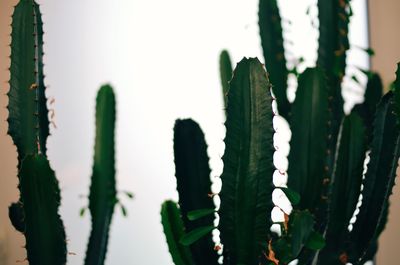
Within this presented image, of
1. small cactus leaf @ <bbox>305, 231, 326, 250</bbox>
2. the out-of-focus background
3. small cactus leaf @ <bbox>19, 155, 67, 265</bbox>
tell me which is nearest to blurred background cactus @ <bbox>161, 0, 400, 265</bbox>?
small cactus leaf @ <bbox>305, 231, 326, 250</bbox>

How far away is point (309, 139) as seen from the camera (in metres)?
0.81

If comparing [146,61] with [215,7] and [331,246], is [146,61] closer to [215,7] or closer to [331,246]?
[215,7]

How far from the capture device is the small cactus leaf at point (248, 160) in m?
0.64

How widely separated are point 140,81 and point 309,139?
2.78 feet

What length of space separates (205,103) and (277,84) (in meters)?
0.52

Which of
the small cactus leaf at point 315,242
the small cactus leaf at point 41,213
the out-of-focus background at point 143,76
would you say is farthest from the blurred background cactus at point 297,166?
the out-of-focus background at point 143,76

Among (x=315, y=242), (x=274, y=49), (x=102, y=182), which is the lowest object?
(x=315, y=242)

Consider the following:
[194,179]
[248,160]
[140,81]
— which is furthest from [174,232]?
[140,81]

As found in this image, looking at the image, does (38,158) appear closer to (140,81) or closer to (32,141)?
(32,141)

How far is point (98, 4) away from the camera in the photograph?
5.06 ft

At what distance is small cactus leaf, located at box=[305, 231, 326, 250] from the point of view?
63cm

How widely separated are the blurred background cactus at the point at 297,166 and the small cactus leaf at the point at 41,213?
0.60 ft

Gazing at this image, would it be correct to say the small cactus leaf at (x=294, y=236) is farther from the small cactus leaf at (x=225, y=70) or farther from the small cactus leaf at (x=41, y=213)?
the small cactus leaf at (x=225, y=70)

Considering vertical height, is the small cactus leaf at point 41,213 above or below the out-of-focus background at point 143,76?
below
